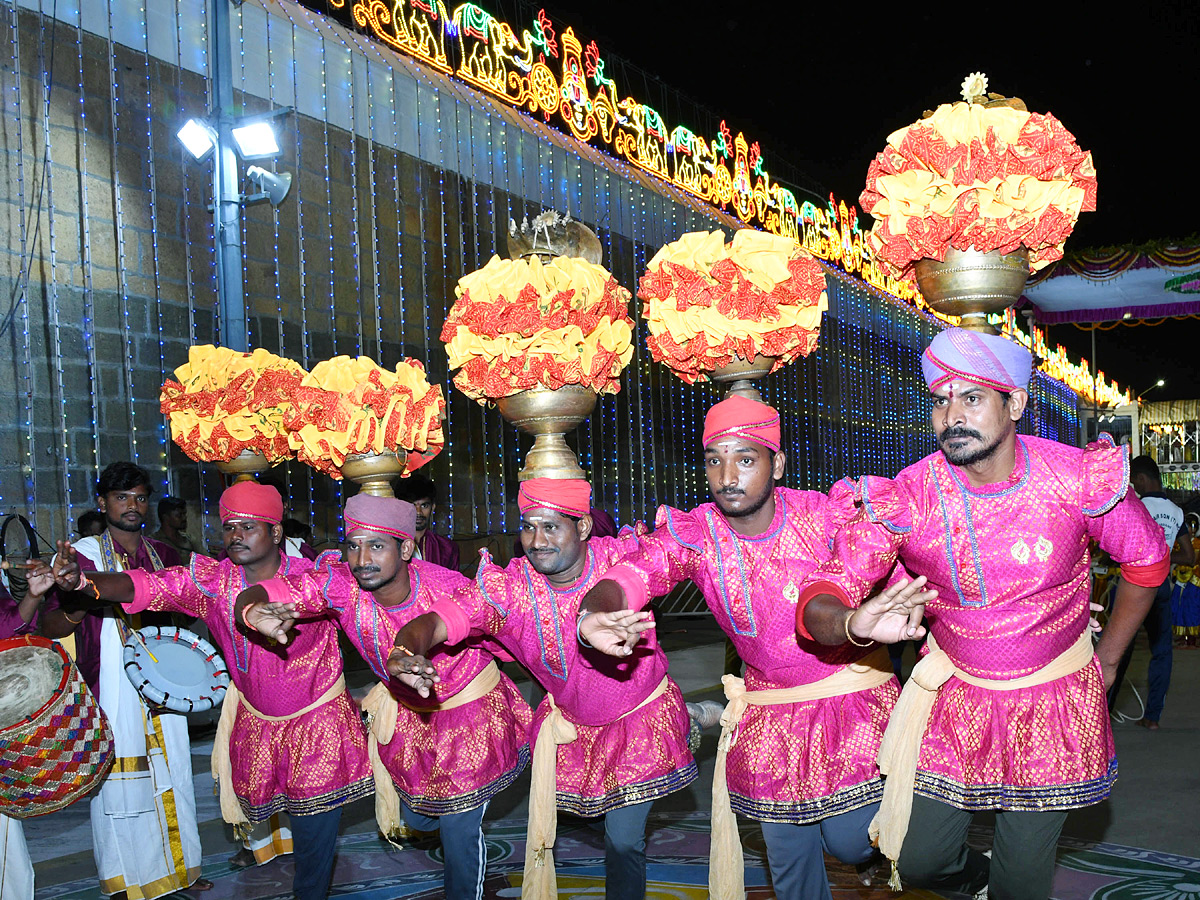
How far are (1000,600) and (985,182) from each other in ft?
4.32

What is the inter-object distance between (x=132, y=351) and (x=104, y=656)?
419 cm

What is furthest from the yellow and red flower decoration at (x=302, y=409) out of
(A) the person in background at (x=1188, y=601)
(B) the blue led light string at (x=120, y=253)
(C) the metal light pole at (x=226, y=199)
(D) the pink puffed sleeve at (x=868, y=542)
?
(A) the person in background at (x=1188, y=601)

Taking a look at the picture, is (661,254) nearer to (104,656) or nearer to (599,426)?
(104,656)

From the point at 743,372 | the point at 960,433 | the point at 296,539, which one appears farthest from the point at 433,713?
the point at 296,539

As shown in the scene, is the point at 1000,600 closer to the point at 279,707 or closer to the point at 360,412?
the point at 360,412

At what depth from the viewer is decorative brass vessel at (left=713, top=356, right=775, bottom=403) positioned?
4211 mm

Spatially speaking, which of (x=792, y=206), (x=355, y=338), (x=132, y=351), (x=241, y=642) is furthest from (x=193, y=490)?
(x=792, y=206)

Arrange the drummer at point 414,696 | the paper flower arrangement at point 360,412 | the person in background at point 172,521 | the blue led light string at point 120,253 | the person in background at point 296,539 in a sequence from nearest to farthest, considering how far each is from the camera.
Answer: the drummer at point 414,696
the paper flower arrangement at point 360,412
the person in background at point 296,539
the person in background at point 172,521
the blue led light string at point 120,253

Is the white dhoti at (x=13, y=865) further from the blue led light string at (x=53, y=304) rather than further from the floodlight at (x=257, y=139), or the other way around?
the floodlight at (x=257, y=139)

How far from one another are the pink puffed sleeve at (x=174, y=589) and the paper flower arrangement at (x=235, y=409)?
1.90 ft

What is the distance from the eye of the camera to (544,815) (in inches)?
173

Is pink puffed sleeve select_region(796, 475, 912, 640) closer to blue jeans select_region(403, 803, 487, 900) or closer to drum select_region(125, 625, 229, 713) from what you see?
blue jeans select_region(403, 803, 487, 900)

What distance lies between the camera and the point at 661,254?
4.31m

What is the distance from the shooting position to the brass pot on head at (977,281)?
12.3 ft
